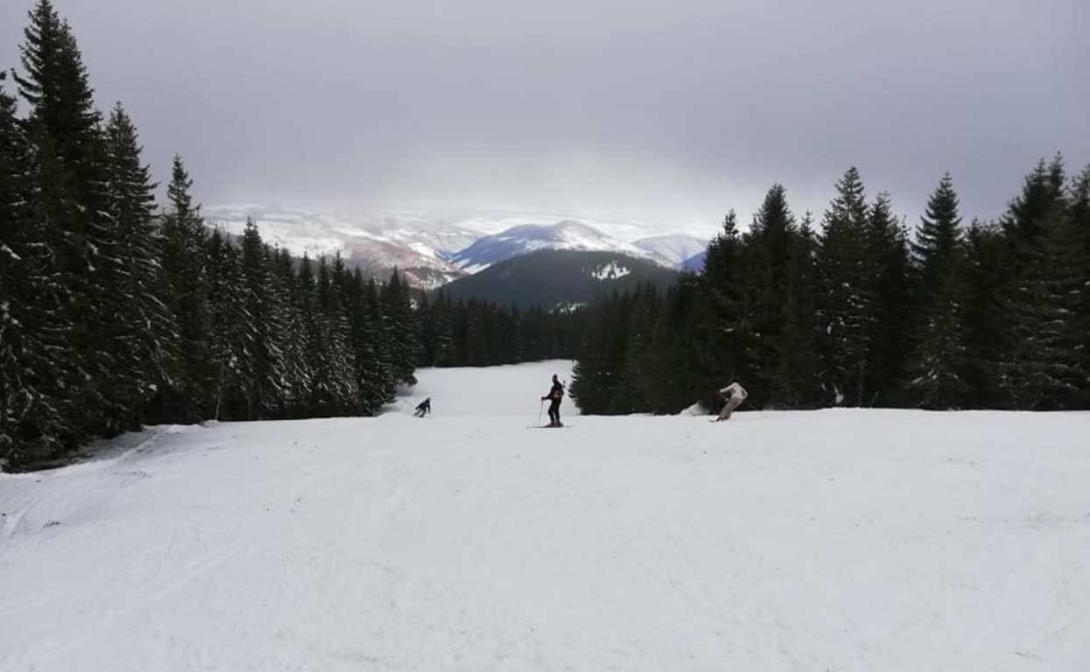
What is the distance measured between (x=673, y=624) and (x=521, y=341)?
135532mm

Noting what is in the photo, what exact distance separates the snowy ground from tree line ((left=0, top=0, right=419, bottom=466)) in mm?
4039

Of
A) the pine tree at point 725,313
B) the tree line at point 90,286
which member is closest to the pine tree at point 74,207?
the tree line at point 90,286

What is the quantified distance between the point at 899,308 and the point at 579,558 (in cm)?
3524

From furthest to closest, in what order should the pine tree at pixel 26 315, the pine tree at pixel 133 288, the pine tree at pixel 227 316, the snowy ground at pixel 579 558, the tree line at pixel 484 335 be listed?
the tree line at pixel 484 335
the pine tree at pixel 227 316
the pine tree at pixel 133 288
the pine tree at pixel 26 315
the snowy ground at pixel 579 558

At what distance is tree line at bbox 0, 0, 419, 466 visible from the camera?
62.2 ft

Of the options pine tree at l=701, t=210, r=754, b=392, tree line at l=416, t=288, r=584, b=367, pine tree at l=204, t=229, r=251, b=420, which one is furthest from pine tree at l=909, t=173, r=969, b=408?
tree line at l=416, t=288, r=584, b=367

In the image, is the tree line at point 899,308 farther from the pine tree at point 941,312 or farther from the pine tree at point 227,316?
the pine tree at point 227,316

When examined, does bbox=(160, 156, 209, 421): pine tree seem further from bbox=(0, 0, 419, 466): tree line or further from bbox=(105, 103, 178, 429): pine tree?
bbox=(105, 103, 178, 429): pine tree

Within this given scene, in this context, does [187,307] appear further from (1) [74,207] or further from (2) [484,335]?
(2) [484,335]

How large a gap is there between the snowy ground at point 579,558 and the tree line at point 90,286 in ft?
13.3

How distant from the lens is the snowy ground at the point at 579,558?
24.5 feet

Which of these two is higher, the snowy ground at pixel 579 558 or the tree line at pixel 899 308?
the tree line at pixel 899 308

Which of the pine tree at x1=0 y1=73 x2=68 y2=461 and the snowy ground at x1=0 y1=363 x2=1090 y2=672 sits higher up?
the pine tree at x1=0 y1=73 x2=68 y2=461

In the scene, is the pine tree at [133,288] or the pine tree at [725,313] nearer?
the pine tree at [133,288]
